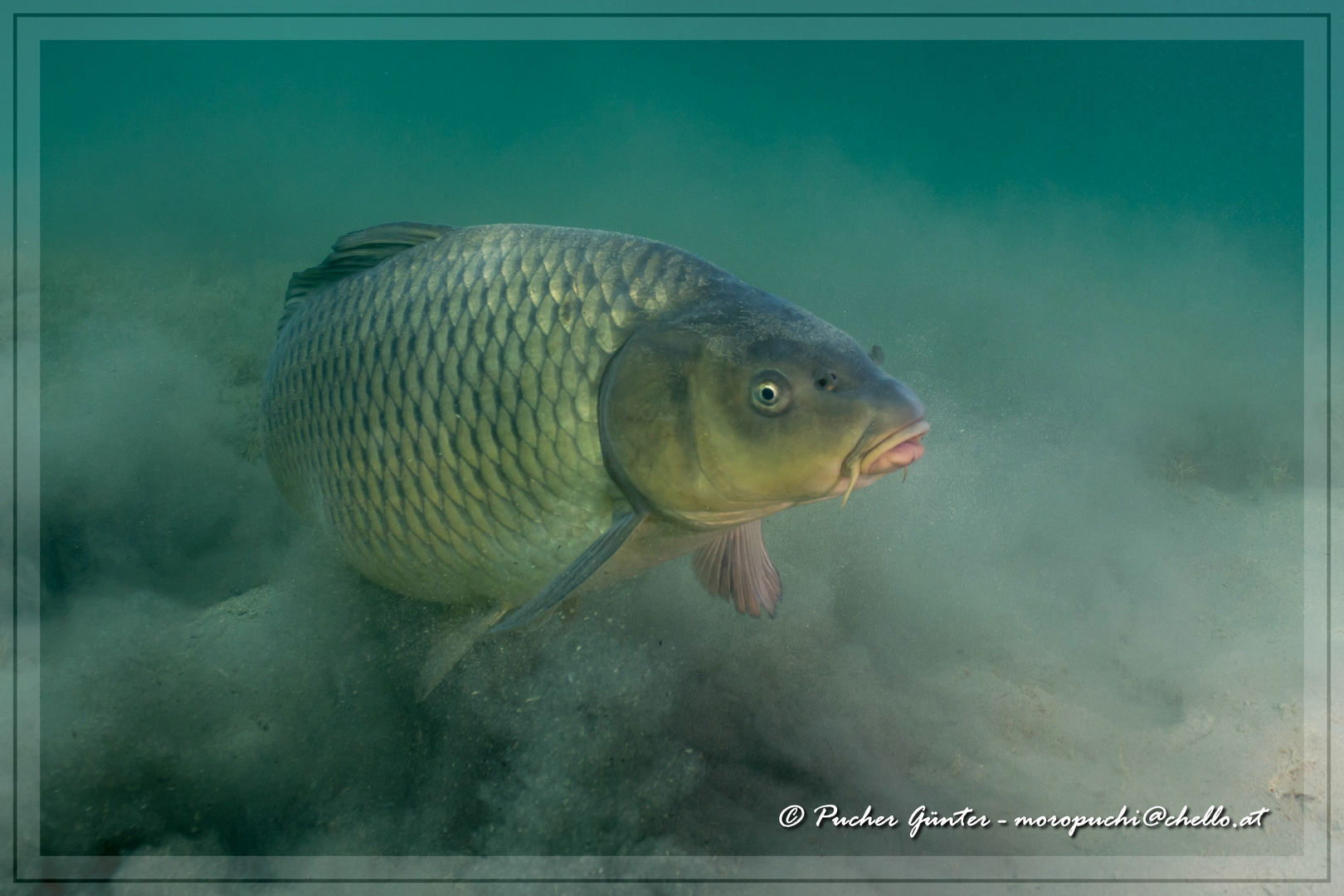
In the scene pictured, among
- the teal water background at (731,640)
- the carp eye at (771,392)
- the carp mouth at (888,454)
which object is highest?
the carp eye at (771,392)

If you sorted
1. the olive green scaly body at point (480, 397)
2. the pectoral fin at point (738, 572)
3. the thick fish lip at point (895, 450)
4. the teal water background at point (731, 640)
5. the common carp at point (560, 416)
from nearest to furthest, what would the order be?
the thick fish lip at point (895, 450) < the common carp at point (560, 416) < the olive green scaly body at point (480, 397) < the teal water background at point (731, 640) < the pectoral fin at point (738, 572)

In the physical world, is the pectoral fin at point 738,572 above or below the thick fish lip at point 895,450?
below

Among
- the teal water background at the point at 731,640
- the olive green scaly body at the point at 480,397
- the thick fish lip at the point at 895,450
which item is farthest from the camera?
the teal water background at the point at 731,640

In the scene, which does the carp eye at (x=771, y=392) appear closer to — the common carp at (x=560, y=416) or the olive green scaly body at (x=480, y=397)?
the common carp at (x=560, y=416)

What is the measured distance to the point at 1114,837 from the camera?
7.53 ft

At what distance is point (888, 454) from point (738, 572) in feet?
3.46

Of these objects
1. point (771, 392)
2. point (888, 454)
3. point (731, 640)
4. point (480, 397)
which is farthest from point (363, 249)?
point (731, 640)

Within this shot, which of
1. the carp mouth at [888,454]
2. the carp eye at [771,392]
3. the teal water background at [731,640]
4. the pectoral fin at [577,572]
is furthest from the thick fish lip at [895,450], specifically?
the teal water background at [731,640]

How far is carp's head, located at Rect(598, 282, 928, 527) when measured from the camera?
68.9 inches

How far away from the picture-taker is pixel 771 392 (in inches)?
71.2

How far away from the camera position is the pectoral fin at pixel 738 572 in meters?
2.62

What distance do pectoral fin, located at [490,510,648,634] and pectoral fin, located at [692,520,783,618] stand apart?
68cm
